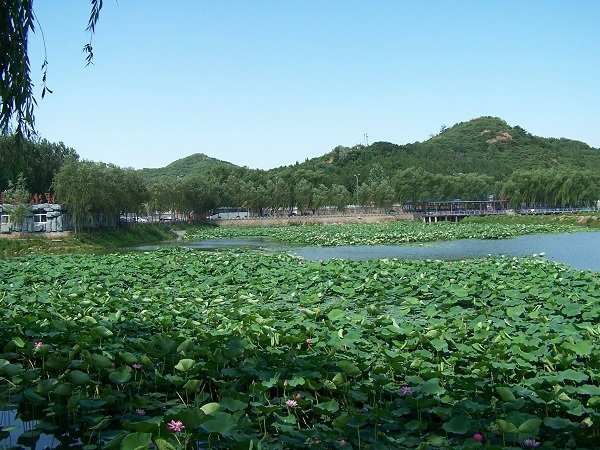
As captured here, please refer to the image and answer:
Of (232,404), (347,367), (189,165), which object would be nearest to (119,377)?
(232,404)

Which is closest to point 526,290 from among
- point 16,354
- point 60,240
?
point 16,354

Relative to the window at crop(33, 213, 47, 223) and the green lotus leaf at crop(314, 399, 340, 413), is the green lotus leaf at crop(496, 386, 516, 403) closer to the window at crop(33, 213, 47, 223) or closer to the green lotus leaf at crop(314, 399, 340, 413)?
the green lotus leaf at crop(314, 399, 340, 413)

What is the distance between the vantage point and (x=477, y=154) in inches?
4875

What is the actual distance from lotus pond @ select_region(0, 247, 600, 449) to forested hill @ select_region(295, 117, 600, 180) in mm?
88161

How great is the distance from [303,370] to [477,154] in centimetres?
12509

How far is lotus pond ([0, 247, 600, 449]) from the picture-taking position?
14.4ft

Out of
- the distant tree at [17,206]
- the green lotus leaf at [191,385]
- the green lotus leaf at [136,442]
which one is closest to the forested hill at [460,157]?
the distant tree at [17,206]

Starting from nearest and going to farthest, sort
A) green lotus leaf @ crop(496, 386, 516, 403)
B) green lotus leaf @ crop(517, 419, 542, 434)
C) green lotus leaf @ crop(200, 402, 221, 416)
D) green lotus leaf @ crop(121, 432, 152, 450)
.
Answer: green lotus leaf @ crop(121, 432, 152, 450)
green lotus leaf @ crop(517, 419, 542, 434)
green lotus leaf @ crop(200, 402, 221, 416)
green lotus leaf @ crop(496, 386, 516, 403)

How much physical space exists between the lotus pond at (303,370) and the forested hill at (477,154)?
289 feet

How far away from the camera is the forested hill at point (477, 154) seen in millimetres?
103812

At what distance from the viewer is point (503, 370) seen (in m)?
5.68

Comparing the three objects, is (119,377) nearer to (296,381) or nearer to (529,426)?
(296,381)

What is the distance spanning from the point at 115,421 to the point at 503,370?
12.0ft

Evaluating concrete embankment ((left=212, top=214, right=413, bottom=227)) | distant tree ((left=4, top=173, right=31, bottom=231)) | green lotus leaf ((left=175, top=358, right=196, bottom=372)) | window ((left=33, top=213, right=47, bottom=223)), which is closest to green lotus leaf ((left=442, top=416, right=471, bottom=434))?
green lotus leaf ((left=175, top=358, right=196, bottom=372))
